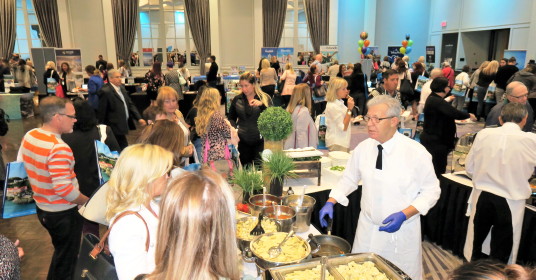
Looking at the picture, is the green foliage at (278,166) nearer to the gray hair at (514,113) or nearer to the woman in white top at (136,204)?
the woman in white top at (136,204)

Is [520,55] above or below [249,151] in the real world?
above

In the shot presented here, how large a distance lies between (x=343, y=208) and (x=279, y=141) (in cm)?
80

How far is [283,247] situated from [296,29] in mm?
12933

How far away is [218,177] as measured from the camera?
3.30ft

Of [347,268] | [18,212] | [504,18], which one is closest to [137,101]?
[18,212]

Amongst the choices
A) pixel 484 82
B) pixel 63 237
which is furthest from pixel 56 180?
pixel 484 82

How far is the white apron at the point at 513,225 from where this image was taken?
244 cm

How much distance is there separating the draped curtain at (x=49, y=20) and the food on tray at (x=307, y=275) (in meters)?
13.0

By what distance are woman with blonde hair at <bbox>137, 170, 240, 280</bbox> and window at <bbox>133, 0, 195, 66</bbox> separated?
41.1 ft

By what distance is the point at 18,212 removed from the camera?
2303 millimetres

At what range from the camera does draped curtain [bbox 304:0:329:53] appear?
13131mm

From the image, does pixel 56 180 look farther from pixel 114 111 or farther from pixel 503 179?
pixel 503 179

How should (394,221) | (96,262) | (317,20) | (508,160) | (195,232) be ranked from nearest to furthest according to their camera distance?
(195,232) < (96,262) < (394,221) < (508,160) < (317,20)

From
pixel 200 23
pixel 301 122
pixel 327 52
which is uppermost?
pixel 200 23
